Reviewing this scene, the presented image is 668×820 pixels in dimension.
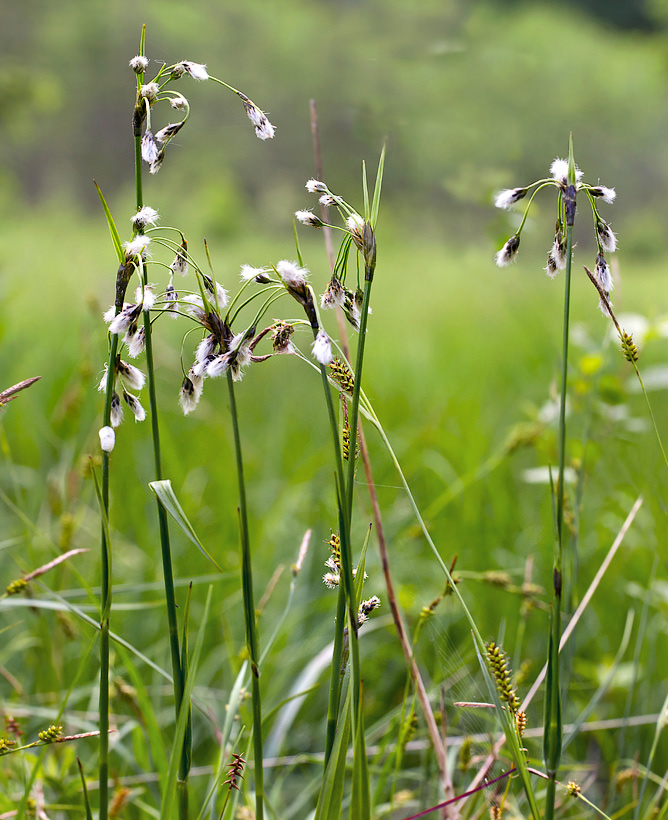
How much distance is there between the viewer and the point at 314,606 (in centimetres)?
123

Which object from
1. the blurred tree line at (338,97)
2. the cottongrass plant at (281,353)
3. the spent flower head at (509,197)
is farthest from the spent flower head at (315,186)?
the blurred tree line at (338,97)

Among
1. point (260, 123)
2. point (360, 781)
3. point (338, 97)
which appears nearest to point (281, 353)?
point (260, 123)

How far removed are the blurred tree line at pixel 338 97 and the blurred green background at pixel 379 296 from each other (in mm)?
22

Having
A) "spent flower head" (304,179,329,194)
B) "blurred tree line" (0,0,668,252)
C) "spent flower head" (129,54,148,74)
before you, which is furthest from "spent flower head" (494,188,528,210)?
"blurred tree line" (0,0,668,252)

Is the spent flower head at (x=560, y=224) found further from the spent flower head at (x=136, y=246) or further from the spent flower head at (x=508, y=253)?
the spent flower head at (x=136, y=246)

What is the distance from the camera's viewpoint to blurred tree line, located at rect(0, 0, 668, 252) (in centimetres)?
312

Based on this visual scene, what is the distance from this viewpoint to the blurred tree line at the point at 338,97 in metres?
3.12

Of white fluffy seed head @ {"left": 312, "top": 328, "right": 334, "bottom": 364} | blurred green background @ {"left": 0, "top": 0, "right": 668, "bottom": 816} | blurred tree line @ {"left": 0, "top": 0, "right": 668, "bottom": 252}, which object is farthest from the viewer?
blurred tree line @ {"left": 0, "top": 0, "right": 668, "bottom": 252}

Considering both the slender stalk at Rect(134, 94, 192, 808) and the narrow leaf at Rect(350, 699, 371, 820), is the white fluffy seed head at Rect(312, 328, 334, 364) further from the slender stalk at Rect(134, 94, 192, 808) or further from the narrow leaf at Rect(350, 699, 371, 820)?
the narrow leaf at Rect(350, 699, 371, 820)

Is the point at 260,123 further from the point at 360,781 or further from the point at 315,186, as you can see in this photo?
the point at 360,781

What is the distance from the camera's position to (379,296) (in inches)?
143

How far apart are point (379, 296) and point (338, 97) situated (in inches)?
43.3

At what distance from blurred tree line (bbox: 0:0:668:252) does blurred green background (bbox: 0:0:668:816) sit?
0.07 ft

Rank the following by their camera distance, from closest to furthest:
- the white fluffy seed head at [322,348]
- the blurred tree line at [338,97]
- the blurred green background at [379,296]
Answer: the white fluffy seed head at [322,348] < the blurred green background at [379,296] < the blurred tree line at [338,97]
